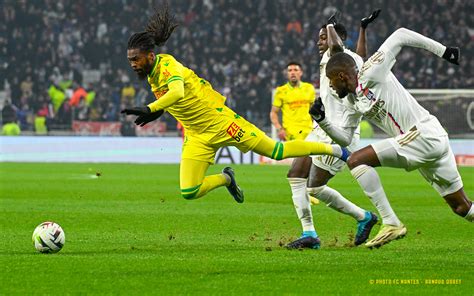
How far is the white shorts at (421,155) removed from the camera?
25.3ft

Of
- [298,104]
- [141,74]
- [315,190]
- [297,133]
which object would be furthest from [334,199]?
[298,104]

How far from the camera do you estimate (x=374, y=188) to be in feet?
26.2

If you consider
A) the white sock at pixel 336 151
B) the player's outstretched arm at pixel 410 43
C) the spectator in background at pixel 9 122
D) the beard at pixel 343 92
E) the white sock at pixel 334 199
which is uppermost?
the player's outstretched arm at pixel 410 43

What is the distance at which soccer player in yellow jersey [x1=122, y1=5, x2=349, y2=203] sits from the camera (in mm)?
8797

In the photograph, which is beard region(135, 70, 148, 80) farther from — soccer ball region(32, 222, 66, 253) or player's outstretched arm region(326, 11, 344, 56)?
player's outstretched arm region(326, 11, 344, 56)

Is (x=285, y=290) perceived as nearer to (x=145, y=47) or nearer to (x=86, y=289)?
(x=86, y=289)

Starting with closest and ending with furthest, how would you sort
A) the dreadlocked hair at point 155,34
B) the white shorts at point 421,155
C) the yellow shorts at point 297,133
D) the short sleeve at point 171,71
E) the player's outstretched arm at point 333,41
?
1. the white shorts at point 421,155
2. the short sleeve at point 171,71
3. the dreadlocked hair at point 155,34
4. the player's outstretched arm at point 333,41
5. the yellow shorts at point 297,133

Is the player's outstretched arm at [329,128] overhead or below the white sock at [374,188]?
overhead

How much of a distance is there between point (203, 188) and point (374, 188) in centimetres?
191

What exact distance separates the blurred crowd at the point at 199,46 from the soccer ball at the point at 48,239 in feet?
72.7

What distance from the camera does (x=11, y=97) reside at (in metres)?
32.2

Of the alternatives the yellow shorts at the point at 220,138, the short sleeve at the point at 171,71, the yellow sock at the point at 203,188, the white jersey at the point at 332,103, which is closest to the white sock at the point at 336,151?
the white jersey at the point at 332,103

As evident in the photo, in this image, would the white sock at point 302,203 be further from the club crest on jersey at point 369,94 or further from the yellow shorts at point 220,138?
the club crest on jersey at point 369,94

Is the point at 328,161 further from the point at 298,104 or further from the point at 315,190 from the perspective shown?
the point at 298,104
